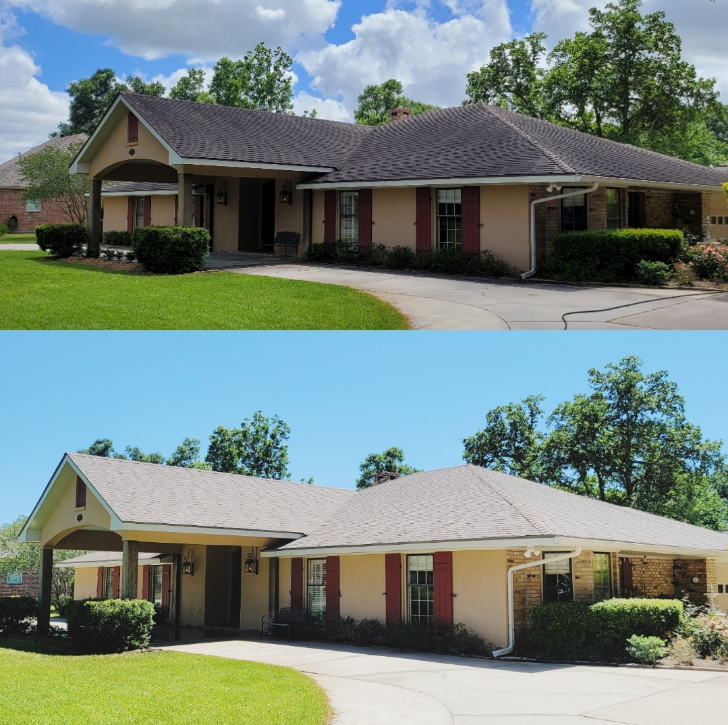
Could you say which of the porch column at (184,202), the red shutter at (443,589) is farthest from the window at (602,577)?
the porch column at (184,202)

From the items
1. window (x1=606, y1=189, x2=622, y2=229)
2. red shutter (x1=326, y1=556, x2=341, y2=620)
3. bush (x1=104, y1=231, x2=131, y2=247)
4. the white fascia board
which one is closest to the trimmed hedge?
red shutter (x1=326, y1=556, x2=341, y2=620)

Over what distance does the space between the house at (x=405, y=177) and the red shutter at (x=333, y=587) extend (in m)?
8.61

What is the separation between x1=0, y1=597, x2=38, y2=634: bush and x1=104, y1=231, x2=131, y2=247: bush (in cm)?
1874

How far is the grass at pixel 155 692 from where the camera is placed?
822 cm

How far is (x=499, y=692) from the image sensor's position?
979 centimetres

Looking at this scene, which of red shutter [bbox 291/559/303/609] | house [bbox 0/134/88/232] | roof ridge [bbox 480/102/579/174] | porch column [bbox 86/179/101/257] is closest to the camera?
red shutter [bbox 291/559/303/609]

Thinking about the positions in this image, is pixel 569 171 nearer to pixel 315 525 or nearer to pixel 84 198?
pixel 315 525

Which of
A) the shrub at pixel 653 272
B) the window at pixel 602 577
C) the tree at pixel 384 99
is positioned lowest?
the window at pixel 602 577

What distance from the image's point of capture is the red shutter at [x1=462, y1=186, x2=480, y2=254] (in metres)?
21.5

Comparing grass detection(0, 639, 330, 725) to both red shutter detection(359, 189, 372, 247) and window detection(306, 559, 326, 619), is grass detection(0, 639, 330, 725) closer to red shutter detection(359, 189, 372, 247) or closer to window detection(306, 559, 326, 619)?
window detection(306, 559, 326, 619)

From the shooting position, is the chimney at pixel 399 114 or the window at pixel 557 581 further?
the chimney at pixel 399 114

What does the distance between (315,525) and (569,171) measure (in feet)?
32.4

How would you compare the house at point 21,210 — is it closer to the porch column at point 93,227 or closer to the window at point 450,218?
the porch column at point 93,227

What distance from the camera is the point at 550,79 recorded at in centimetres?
4394
